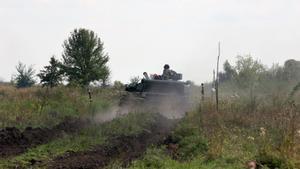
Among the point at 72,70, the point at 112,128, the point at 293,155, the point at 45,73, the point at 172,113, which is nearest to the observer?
the point at 293,155

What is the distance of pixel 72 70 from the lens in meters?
39.1

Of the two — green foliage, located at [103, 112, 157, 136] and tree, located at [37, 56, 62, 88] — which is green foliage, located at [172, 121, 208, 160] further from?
tree, located at [37, 56, 62, 88]

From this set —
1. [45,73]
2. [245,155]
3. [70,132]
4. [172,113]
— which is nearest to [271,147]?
[245,155]

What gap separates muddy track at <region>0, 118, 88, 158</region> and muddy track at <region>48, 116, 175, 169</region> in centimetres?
179

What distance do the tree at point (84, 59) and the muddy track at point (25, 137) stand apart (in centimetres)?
2116

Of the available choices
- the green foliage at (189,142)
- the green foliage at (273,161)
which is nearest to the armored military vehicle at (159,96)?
the green foliage at (189,142)

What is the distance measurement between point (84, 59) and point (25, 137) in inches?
977

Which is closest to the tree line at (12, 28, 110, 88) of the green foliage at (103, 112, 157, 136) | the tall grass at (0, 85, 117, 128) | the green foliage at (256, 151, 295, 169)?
the tall grass at (0, 85, 117, 128)

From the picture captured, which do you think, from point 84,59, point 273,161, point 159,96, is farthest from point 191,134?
point 84,59

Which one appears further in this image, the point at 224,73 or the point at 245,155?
the point at 224,73

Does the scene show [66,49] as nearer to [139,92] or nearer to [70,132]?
[139,92]

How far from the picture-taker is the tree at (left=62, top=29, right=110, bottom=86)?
129ft

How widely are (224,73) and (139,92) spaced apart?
3334 cm

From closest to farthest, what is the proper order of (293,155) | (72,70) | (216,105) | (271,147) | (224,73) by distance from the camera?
1. (293,155)
2. (271,147)
3. (216,105)
4. (72,70)
5. (224,73)
